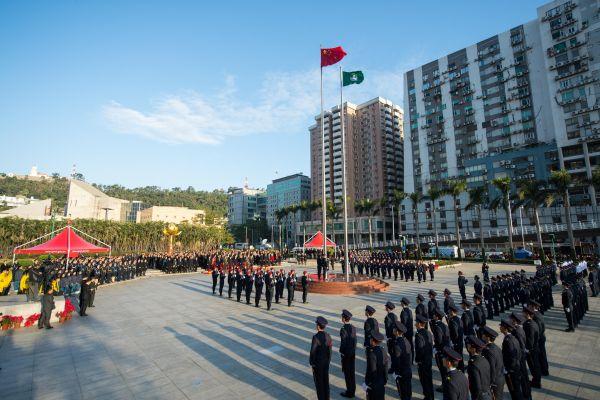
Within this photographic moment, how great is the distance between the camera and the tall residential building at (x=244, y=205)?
149 meters

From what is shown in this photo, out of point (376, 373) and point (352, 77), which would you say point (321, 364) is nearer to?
point (376, 373)

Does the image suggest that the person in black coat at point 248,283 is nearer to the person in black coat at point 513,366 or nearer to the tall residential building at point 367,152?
the person in black coat at point 513,366

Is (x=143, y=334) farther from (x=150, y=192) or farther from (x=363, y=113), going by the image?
(x=150, y=192)

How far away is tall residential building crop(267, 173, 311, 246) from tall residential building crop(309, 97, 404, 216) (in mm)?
16617

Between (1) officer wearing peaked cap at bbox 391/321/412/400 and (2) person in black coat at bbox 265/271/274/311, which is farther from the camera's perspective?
(2) person in black coat at bbox 265/271/274/311

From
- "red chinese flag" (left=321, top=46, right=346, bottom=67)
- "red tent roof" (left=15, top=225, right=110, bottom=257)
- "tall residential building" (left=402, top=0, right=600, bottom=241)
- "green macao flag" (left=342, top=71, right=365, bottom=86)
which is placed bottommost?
"red tent roof" (left=15, top=225, right=110, bottom=257)

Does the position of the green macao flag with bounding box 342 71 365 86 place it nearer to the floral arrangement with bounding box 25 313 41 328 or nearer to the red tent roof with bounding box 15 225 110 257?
the floral arrangement with bounding box 25 313 41 328

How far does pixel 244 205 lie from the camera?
149625 mm

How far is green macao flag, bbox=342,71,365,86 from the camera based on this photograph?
21.4 metres

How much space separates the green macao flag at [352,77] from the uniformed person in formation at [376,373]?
18.9 metres

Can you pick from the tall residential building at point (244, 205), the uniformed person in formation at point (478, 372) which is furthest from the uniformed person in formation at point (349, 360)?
the tall residential building at point (244, 205)

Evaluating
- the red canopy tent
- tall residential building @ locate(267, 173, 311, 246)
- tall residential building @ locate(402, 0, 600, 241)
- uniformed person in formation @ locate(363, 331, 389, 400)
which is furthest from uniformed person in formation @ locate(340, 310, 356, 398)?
tall residential building @ locate(267, 173, 311, 246)

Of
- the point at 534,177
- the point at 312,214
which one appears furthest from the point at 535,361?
the point at 312,214

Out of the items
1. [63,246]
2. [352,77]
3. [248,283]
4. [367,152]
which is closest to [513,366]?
[248,283]
